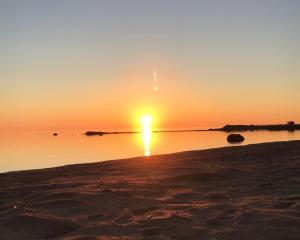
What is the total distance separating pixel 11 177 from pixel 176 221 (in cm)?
788

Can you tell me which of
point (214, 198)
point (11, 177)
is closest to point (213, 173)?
point (214, 198)

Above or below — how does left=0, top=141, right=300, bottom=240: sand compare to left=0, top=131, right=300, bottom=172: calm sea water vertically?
below

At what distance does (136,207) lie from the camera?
6645 mm

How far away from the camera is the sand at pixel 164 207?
5.16 m

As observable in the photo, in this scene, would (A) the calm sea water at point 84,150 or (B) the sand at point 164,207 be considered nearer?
(B) the sand at point 164,207

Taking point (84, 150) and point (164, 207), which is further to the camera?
point (84, 150)

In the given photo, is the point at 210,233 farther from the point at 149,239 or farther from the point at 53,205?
the point at 53,205

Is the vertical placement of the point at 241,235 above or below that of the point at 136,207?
below

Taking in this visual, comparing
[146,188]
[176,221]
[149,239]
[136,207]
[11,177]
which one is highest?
[11,177]

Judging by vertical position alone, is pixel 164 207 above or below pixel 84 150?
below

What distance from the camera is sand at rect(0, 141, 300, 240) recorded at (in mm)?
5160

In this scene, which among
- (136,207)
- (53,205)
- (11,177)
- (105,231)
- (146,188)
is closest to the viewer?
(105,231)

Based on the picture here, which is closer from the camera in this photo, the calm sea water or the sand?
the sand

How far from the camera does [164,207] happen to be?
6496 millimetres
